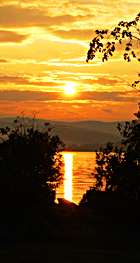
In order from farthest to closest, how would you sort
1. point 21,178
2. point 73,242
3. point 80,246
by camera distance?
1. point 21,178
2. point 73,242
3. point 80,246

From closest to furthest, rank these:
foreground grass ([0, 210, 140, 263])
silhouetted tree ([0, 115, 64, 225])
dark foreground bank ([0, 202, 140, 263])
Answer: foreground grass ([0, 210, 140, 263]), dark foreground bank ([0, 202, 140, 263]), silhouetted tree ([0, 115, 64, 225])

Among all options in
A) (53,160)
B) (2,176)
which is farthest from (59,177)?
(2,176)

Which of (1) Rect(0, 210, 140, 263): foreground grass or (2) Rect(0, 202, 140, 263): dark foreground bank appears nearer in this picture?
(1) Rect(0, 210, 140, 263): foreground grass

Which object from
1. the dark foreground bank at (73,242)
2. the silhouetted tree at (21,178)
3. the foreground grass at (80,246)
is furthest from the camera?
the silhouetted tree at (21,178)

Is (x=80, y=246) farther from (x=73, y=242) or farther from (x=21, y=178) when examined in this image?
(x=21, y=178)

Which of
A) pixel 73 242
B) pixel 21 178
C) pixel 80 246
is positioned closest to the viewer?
pixel 80 246

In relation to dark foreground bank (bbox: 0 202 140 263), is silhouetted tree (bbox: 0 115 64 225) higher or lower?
higher

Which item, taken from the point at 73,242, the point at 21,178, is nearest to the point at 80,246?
the point at 73,242

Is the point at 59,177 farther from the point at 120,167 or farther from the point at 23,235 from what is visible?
the point at 23,235

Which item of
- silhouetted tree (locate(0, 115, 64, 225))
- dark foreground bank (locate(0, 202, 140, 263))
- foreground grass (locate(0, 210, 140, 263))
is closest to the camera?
foreground grass (locate(0, 210, 140, 263))

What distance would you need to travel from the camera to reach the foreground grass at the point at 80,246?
1330 cm

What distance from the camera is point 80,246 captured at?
15539 mm

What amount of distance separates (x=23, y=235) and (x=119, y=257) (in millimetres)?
5349

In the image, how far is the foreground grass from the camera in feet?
43.6
